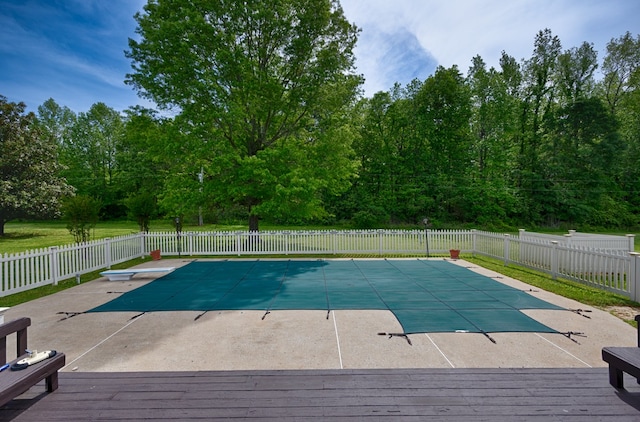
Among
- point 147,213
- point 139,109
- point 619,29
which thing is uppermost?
point 619,29

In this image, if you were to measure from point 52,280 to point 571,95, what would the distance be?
36.9 m

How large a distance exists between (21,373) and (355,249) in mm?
10841

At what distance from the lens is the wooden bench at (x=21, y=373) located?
2119 mm

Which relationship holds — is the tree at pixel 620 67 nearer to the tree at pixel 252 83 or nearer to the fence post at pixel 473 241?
the fence post at pixel 473 241

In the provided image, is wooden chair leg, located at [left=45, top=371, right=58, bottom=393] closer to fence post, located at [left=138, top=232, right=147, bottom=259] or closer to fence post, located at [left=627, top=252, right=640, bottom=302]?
fence post, located at [left=627, top=252, right=640, bottom=302]

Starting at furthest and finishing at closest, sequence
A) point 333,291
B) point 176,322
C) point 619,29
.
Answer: point 619,29
point 333,291
point 176,322

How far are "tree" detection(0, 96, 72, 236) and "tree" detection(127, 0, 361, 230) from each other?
15.4 metres

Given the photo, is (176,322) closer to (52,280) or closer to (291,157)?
(52,280)

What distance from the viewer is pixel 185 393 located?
2.77 meters

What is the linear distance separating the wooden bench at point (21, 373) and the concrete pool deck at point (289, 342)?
78 centimetres

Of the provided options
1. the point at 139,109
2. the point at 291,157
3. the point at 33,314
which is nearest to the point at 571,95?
the point at 291,157

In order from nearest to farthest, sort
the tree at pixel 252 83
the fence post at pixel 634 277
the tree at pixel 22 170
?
1. the fence post at pixel 634 277
2. the tree at pixel 252 83
3. the tree at pixel 22 170

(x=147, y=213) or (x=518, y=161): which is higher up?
(x=518, y=161)

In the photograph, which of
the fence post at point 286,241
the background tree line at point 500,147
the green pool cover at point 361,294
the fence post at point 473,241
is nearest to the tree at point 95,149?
the background tree line at point 500,147
